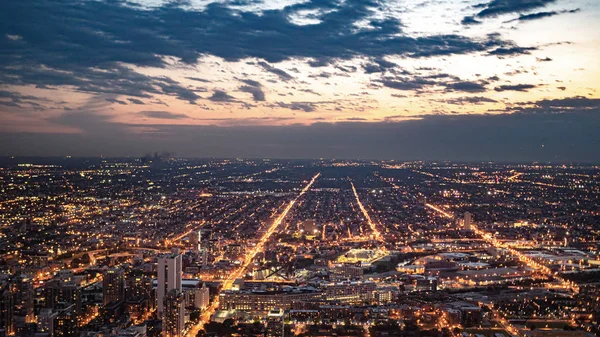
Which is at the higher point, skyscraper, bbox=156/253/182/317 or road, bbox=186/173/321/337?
skyscraper, bbox=156/253/182/317

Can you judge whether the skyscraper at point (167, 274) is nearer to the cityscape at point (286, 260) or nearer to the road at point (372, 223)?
the cityscape at point (286, 260)

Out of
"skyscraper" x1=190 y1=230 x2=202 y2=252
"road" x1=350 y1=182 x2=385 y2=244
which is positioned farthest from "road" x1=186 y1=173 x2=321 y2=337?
"road" x1=350 y1=182 x2=385 y2=244

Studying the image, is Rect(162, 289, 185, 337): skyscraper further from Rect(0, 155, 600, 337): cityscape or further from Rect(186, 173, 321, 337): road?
Rect(186, 173, 321, 337): road

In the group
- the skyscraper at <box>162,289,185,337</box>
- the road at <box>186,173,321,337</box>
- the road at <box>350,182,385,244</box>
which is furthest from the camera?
the road at <box>350,182,385,244</box>

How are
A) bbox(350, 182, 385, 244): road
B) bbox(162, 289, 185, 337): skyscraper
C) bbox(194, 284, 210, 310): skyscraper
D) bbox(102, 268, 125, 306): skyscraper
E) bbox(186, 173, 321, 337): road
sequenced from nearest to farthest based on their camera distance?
bbox(162, 289, 185, 337): skyscraper
bbox(186, 173, 321, 337): road
bbox(194, 284, 210, 310): skyscraper
bbox(102, 268, 125, 306): skyscraper
bbox(350, 182, 385, 244): road

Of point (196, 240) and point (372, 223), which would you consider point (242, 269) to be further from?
point (372, 223)

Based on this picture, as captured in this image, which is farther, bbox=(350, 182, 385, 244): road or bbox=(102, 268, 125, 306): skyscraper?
bbox=(350, 182, 385, 244): road
